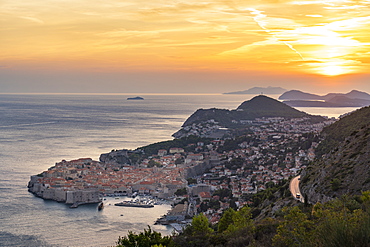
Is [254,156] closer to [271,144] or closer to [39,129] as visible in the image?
[271,144]

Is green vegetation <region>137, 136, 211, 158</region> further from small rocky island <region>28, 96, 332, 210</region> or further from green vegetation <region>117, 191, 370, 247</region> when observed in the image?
green vegetation <region>117, 191, 370, 247</region>

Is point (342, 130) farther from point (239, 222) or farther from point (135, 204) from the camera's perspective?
point (239, 222)

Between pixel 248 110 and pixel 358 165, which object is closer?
pixel 358 165

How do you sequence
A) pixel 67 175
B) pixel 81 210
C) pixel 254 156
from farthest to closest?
pixel 254 156, pixel 67 175, pixel 81 210

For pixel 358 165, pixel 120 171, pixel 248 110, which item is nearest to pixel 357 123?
pixel 358 165

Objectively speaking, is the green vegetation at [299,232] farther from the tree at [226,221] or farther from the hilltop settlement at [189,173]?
the hilltop settlement at [189,173]

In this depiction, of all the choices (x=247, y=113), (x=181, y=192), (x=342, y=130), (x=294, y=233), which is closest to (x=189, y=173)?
(x=181, y=192)
